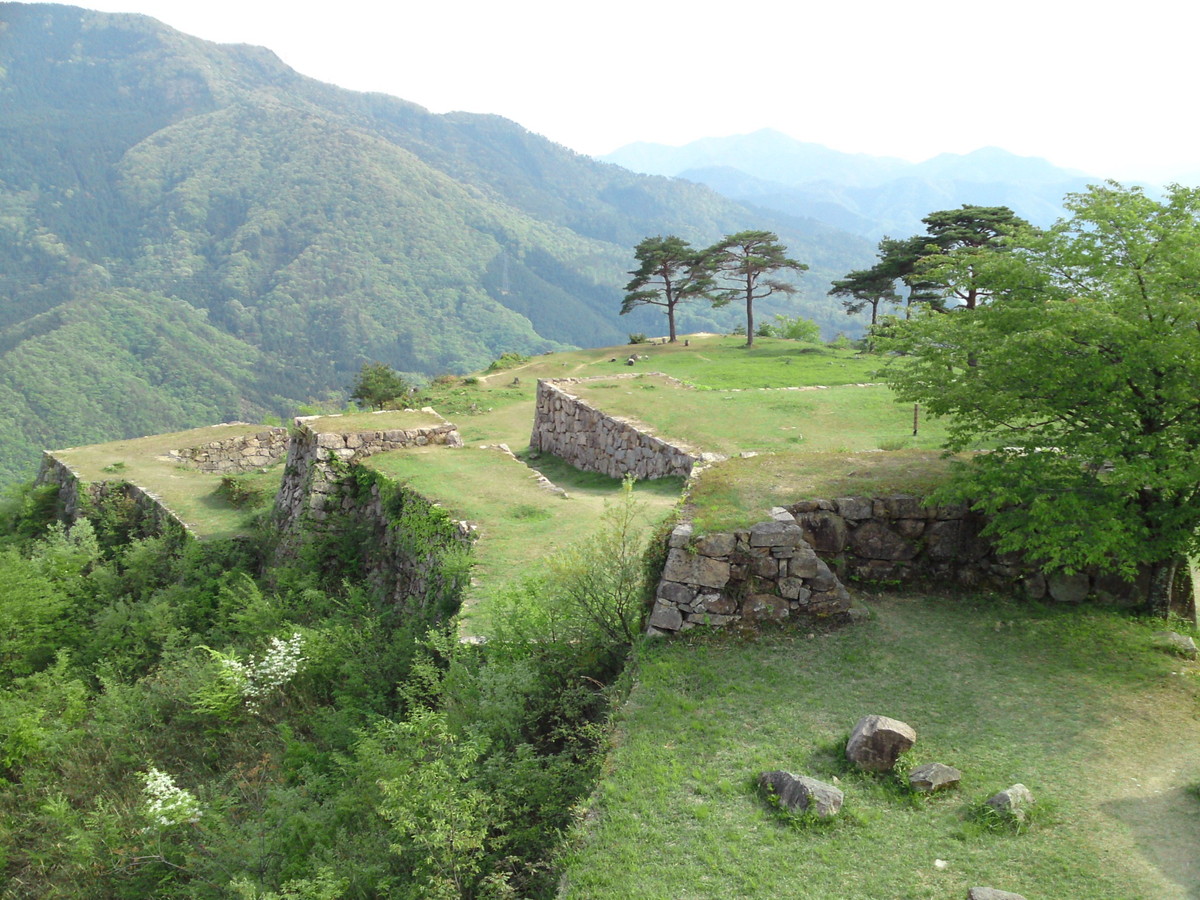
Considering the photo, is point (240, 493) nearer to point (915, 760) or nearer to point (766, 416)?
point (766, 416)

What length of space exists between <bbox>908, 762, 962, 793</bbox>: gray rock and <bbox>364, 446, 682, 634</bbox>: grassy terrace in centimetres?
477

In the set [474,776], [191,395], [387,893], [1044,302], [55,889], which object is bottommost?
[191,395]

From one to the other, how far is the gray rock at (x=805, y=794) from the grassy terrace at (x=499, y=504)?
4.15 m

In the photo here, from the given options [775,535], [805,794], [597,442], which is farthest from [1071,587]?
[597,442]

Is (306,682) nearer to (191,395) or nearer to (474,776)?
(474,776)

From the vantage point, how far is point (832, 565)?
8469 mm

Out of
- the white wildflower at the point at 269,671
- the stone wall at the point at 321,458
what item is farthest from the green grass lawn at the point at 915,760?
the stone wall at the point at 321,458

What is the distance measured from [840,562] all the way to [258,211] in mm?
196224

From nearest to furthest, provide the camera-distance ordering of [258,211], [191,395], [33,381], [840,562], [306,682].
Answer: [840,562] → [306,682] → [33,381] → [191,395] → [258,211]

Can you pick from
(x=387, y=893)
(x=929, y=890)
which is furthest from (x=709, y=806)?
(x=387, y=893)

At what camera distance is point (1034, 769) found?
5.52 meters

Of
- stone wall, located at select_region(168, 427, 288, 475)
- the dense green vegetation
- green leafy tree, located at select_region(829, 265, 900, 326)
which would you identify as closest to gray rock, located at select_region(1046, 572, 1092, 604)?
the dense green vegetation

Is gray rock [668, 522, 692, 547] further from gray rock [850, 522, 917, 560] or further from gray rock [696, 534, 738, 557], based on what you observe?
A: gray rock [850, 522, 917, 560]

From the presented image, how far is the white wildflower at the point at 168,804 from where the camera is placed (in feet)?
25.4
